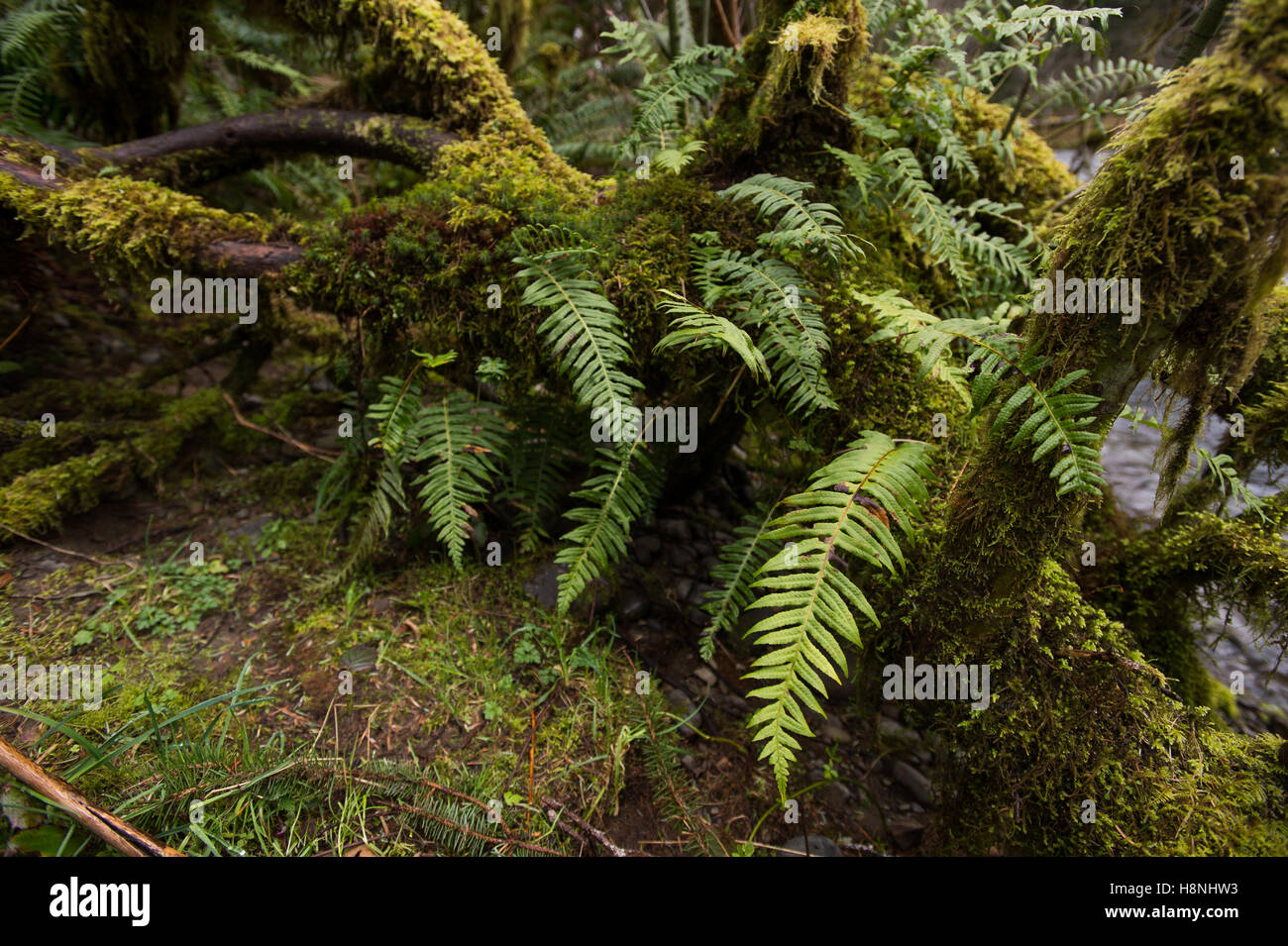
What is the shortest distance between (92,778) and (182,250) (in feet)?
7.78

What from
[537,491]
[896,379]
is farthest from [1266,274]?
[537,491]

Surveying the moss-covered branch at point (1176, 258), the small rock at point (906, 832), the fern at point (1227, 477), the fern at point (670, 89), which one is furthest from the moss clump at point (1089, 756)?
the fern at point (670, 89)

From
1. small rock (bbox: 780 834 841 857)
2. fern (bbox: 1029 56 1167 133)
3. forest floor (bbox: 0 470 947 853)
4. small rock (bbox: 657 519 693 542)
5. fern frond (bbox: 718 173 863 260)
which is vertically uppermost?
fern (bbox: 1029 56 1167 133)

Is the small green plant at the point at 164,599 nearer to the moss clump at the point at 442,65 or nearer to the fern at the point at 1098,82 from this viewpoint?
the moss clump at the point at 442,65

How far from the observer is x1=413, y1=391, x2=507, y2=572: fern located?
2.49 m

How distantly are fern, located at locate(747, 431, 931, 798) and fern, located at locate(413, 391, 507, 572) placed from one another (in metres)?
1.35

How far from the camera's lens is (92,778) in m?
1.89

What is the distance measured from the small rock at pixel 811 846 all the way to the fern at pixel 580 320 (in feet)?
6.26

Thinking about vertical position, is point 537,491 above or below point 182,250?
below

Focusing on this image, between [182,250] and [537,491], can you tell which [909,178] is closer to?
[537,491]

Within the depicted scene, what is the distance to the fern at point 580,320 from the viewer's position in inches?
85.8

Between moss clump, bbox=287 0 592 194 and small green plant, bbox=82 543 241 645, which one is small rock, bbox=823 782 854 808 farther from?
moss clump, bbox=287 0 592 194

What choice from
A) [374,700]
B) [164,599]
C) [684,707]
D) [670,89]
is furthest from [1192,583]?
[164,599]

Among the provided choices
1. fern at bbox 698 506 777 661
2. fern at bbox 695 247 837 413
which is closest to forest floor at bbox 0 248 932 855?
fern at bbox 698 506 777 661
